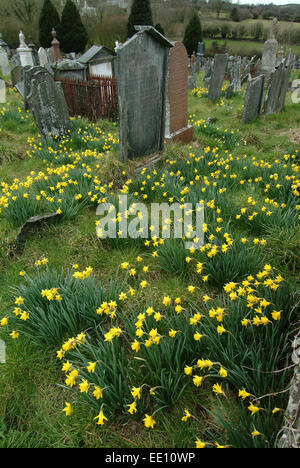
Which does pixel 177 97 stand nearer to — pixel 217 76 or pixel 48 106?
pixel 48 106

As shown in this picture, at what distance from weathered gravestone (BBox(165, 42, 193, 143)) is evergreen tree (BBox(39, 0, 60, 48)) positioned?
21.9 metres

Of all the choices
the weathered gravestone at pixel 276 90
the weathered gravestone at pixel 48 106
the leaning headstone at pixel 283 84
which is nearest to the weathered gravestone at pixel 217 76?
the leaning headstone at pixel 283 84

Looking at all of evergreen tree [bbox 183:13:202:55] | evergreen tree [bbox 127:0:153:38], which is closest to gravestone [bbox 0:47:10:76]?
evergreen tree [bbox 127:0:153:38]

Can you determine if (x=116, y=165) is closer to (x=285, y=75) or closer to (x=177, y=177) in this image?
(x=177, y=177)

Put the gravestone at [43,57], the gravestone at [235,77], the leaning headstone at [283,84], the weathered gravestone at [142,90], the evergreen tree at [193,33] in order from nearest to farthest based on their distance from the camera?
1. the weathered gravestone at [142,90]
2. the leaning headstone at [283,84]
3. the gravestone at [235,77]
4. the gravestone at [43,57]
5. the evergreen tree at [193,33]

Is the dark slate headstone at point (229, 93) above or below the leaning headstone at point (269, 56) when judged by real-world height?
below

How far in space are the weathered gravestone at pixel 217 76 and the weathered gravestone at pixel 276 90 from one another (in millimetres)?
2565

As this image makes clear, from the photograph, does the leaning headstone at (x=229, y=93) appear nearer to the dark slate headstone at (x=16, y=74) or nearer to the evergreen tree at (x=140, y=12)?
the dark slate headstone at (x=16, y=74)

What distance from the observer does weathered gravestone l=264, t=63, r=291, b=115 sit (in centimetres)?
783

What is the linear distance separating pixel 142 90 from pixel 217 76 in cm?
712

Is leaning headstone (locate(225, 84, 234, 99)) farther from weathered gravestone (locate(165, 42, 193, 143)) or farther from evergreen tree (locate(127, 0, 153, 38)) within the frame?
evergreen tree (locate(127, 0, 153, 38))

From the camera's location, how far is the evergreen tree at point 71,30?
21594 mm

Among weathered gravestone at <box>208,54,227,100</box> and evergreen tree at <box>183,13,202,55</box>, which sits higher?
evergreen tree at <box>183,13,202,55</box>

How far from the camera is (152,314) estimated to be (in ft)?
7.34
